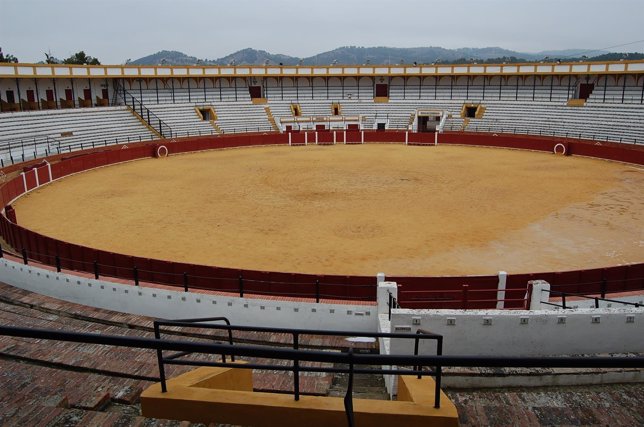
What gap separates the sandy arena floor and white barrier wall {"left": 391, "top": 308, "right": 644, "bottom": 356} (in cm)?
565

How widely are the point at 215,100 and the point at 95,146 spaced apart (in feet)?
63.1

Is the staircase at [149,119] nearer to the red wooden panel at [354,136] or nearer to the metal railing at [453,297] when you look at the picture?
the red wooden panel at [354,136]

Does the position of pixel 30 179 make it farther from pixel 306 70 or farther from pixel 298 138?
pixel 306 70

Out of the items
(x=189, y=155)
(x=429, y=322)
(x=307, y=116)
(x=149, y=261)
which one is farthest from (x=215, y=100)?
(x=429, y=322)

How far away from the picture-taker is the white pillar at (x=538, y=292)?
1115 centimetres

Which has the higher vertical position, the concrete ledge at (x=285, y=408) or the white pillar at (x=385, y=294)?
the concrete ledge at (x=285, y=408)

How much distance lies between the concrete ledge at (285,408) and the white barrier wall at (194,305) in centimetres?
692

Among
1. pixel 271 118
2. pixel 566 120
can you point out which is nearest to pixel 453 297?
pixel 566 120

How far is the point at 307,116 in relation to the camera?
57156mm

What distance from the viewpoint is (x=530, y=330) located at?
30.0 feet

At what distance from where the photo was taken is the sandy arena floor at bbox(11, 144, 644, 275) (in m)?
16.3

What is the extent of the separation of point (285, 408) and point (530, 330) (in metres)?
6.75

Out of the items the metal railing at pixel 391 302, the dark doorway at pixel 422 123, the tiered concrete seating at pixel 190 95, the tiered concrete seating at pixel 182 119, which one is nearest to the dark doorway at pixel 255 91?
the tiered concrete seating at pixel 190 95

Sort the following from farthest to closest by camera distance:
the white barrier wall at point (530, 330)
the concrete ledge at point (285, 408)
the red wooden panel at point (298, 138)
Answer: the red wooden panel at point (298, 138), the white barrier wall at point (530, 330), the concrete ledge at point (285, 408)
